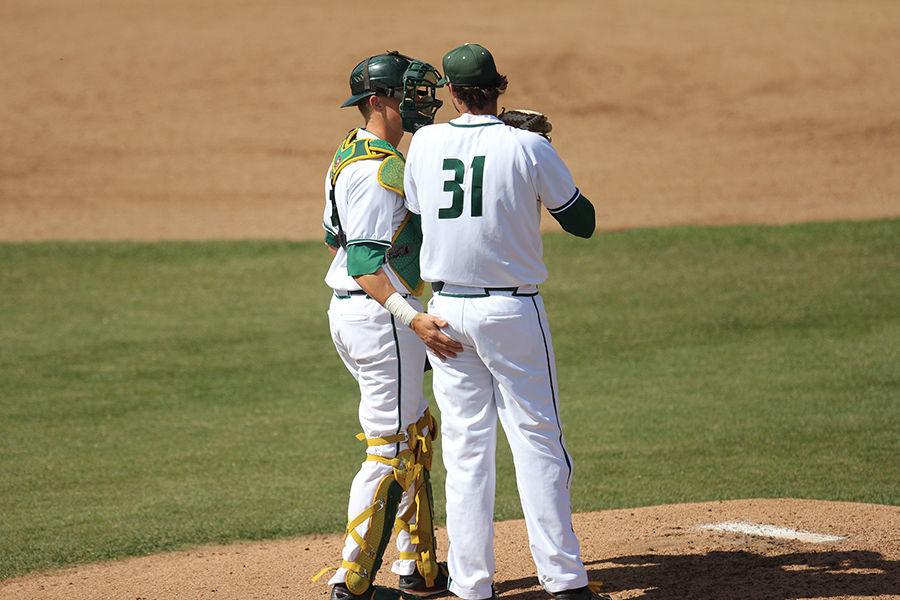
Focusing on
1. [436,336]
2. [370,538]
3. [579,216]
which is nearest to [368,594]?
[370,538]

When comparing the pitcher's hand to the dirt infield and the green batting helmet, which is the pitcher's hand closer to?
the green batting helmet

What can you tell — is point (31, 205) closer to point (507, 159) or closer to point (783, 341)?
point (783, 341)

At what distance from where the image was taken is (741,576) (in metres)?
5.12

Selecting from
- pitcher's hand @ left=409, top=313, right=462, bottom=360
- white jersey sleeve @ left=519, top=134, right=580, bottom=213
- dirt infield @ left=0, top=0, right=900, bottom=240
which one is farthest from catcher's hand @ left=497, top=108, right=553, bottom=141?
dirt infield @ left=0, top=0, right=900, bottom=240

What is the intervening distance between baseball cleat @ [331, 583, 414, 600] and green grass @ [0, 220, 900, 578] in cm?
169

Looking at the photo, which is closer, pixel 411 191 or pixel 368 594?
pixel 411 191

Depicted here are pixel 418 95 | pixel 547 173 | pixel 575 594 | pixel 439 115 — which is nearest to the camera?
pixel 547 173

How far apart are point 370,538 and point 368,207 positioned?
134cm

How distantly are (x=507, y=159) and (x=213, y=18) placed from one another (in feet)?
67.0

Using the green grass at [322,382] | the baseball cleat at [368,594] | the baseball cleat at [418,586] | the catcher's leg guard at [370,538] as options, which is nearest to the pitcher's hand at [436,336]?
the catcher's leg guard at [370,538]

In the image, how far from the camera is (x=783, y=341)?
35.3 ft

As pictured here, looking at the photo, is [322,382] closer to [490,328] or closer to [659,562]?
[659,562]

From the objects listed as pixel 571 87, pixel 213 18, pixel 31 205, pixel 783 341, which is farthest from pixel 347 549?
pixel 213 18

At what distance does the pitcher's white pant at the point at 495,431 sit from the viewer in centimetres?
450
